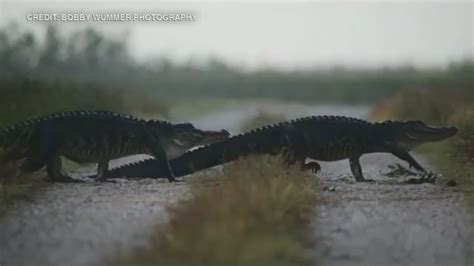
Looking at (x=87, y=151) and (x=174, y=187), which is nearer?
(x=174, y=187)

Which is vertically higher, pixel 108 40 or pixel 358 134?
pixel 108 40

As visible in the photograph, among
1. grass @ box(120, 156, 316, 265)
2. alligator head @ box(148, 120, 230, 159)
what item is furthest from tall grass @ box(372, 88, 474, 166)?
grass @ box(120, 156, 316, 265)

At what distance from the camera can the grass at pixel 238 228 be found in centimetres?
757

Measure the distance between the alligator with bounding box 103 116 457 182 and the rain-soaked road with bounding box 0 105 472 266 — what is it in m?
0.68

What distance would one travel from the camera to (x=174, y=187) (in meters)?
12.8

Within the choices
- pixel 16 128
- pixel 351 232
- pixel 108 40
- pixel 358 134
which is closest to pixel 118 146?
pixel 16 128

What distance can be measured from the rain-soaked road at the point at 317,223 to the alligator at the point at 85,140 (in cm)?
53

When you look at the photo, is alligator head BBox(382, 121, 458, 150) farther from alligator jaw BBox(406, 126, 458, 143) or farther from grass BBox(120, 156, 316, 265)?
grass BBox(120, 156, 316, 265)

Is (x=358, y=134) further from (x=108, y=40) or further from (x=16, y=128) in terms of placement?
(x=108, y=40)

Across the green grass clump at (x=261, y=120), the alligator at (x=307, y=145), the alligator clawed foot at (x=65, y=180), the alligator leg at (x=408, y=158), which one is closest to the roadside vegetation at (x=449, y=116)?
the alligator leg at (x=408, y=158)

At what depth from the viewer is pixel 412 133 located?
589 inches

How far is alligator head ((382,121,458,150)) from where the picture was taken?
14.8m

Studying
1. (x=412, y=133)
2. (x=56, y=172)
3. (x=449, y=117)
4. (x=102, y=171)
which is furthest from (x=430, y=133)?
(x=449, y=117)

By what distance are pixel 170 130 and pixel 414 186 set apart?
3.65 m
